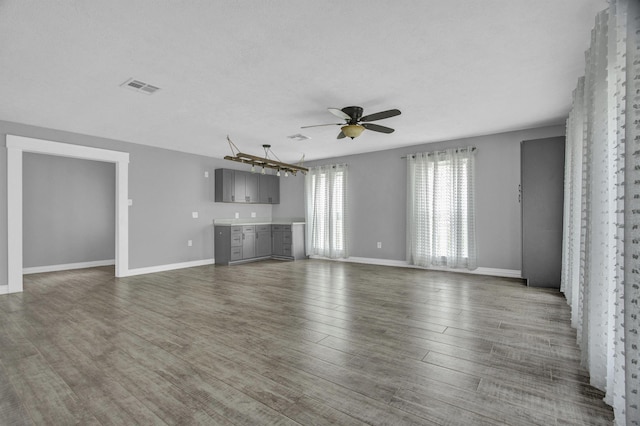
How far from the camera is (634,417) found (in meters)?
1.36

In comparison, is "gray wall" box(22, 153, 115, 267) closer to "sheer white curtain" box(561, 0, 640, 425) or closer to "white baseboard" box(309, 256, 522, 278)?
"white baseboard" box(309, 256, 522, 278)

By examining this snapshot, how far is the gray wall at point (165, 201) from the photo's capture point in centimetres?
595

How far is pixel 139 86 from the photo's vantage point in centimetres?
339

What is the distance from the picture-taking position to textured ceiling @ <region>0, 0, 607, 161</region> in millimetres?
2182

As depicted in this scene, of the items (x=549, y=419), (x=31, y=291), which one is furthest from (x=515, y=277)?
(x=31, y=291)

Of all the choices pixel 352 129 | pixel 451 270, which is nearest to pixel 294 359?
pixel 352 129

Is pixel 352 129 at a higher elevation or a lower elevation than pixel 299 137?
lower

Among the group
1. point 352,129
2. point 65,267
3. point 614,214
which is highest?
point 352,129

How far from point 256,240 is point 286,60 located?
5461 mm

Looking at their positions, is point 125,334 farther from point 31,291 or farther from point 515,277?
point 515,277

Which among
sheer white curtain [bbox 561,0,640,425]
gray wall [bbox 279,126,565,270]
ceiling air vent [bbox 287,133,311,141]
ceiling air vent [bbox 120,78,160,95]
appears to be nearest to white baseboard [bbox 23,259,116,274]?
gray wall [bbox 279,126,565,270]

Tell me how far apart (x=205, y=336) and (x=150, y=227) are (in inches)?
165

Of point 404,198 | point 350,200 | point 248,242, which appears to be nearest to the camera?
point 404,198

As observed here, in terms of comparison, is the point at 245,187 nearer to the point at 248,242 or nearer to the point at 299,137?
the point at 248,242
